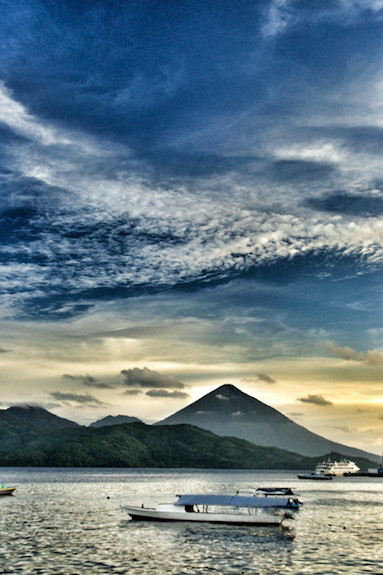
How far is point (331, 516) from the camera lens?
358 feet

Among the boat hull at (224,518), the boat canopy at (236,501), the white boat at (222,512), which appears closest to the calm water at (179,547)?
the boat hull at (224,518)

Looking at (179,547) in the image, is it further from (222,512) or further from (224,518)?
(222,512)

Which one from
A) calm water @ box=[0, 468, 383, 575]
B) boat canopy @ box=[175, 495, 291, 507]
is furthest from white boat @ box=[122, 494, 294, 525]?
calm water @ box=[0, 468, 383, 575]

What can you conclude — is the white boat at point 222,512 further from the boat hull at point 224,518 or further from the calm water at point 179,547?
the calm water at point 179,547

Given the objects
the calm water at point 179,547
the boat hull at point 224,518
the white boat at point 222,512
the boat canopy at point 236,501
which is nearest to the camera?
the calm water at point 179,547

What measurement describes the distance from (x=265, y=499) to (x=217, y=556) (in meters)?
30.8

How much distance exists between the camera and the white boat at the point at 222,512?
273 ft

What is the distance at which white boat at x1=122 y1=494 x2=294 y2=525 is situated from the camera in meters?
83.1

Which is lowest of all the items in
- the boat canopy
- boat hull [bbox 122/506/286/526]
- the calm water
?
the calm water

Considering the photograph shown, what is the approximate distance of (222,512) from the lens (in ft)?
281

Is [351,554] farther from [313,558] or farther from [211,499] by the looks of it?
[211,499]

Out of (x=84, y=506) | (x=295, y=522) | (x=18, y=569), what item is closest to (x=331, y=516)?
(x=295, y=522)

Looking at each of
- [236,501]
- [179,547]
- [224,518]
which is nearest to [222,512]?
[224,518]

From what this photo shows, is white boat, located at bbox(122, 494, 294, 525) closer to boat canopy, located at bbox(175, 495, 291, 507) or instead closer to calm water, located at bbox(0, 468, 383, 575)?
boat canopy, located at bbox(175, 495, 291, 507)
